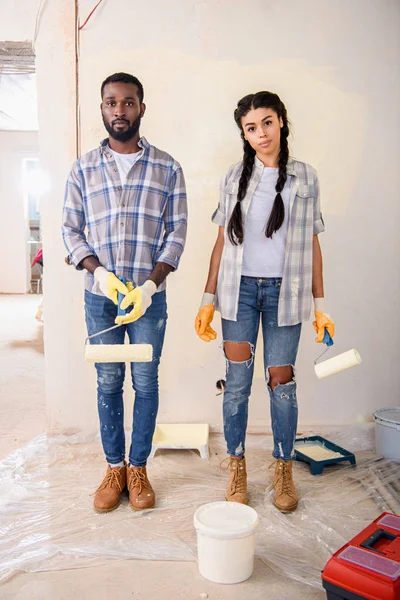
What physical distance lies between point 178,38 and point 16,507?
1.92 m

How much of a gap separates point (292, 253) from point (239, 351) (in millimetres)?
370

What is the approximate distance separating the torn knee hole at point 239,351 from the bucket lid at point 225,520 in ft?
1.56

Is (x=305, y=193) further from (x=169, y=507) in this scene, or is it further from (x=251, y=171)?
(x=169, y=507)

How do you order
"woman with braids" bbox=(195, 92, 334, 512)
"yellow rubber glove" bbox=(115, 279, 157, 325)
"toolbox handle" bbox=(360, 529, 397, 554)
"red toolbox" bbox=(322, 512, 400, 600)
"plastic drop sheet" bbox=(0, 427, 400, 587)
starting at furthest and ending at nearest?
"woman with braids" bbox=(195, 92, 334, 512), "yellow rubber glove" bbox=(115, 279, 157, 325), "plastic drop sheet" bbox=(0, 427, 400, 587), "toolbox handle" bbox=(360, 529, 397, 554), "red toolbox" bbox=(322, 512, 400, 600)

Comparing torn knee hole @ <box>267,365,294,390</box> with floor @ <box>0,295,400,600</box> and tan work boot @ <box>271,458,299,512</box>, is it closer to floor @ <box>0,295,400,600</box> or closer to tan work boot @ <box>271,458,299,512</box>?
tan work boot @ <box>271,458,299,512</box>

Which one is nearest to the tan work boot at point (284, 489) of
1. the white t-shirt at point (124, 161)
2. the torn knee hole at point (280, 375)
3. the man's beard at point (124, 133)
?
the torn knee hole at point (280, 375)

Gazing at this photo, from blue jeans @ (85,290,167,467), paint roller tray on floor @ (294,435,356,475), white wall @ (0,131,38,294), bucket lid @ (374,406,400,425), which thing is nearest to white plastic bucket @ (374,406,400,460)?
bucket lid @ (374,406,400,425)

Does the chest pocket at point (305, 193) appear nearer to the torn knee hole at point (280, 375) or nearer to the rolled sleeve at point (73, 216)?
the torn knee hole at point (280, 375)

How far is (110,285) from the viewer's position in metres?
1.70

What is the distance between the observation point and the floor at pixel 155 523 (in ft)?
4.79

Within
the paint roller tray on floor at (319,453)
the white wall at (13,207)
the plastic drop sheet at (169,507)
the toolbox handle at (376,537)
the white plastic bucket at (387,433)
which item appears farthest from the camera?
the white wall at (13,207)

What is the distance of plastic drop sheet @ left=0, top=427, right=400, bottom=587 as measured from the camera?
1.59 metres

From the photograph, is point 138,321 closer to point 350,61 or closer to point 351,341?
point 351,341

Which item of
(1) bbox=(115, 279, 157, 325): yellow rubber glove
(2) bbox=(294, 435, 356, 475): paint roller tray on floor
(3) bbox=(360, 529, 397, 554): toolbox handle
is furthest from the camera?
(2) bbox=(294, 435, 356, 475): paint roller tray on floor
